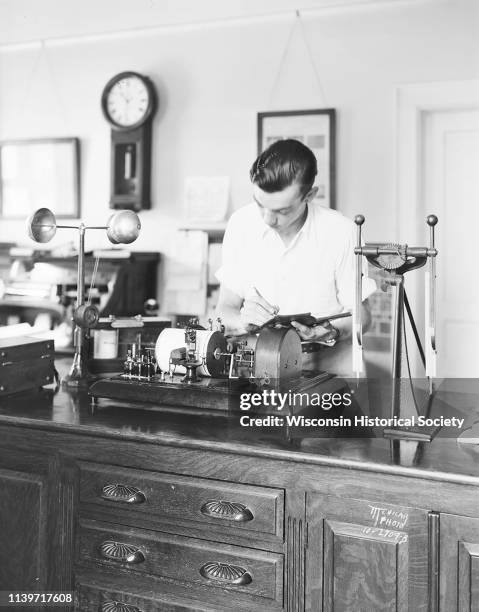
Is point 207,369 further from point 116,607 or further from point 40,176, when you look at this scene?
point 40,176

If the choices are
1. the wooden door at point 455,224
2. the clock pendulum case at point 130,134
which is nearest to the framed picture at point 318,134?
the wooden door at point 455,224

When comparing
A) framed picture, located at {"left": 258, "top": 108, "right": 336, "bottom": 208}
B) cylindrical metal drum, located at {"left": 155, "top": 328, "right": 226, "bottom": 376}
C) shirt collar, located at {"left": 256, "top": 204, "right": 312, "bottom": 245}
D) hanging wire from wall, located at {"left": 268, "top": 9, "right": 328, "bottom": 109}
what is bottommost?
cylindrical metal drum, located at {"left": 155, "top": 328, "right": 226, "bottom": 376}

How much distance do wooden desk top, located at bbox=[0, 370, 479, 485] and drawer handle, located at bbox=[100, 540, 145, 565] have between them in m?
0.33

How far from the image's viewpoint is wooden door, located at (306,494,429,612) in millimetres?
1752

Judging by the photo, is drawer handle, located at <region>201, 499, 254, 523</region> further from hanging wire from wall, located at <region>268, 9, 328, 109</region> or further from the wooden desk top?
hanging wire from wall, located at <region>268, 9, 328, 109</region>

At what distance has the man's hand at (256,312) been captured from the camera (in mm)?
2705

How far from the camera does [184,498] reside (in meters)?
2.01

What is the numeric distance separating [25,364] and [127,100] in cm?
319

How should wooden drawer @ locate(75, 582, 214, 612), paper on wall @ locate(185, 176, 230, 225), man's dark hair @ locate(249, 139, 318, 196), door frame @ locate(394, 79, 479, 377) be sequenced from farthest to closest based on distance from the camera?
paper on wall @ locate(185, 176, 230, 225) < door frame @ locate(394, 79, 479, 377) < man's dark hair @ locate(249, 139, 318, 196) < wooden drawer @ locate(75, 582, 214, 612)

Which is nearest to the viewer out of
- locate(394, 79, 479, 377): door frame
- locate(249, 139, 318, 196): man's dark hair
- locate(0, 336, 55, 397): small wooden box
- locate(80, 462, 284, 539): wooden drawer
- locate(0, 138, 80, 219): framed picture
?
locate(80, 462, 284, 539): wooden drawer

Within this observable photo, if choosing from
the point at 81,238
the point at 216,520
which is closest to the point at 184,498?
the point at 216,520

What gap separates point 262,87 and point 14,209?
2.29 meters

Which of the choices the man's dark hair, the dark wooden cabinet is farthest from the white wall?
the dark wooden cabinet

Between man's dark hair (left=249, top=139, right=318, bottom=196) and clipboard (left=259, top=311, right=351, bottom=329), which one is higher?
man's dark hair (left=249, top=139, right=318, bottom=196)
